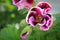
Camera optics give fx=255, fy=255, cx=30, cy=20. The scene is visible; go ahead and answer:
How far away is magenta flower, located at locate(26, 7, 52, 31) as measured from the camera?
0.90m

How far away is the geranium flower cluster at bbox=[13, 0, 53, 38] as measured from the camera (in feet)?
2.95

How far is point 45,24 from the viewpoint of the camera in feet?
2.97

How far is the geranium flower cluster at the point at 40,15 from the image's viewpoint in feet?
2.95

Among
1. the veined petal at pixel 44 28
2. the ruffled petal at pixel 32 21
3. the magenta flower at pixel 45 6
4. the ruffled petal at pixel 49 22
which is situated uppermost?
the magenta flower at pixel 45 6

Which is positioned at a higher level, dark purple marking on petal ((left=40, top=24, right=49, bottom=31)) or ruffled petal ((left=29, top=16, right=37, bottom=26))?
ruffled petal ((left=29, top=16, right=37, bottom=26))

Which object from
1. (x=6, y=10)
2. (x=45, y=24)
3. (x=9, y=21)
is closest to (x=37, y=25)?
(x=45, y=24)

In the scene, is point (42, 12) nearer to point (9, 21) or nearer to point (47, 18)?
point (47, 18)

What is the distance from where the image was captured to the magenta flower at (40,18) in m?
0.90

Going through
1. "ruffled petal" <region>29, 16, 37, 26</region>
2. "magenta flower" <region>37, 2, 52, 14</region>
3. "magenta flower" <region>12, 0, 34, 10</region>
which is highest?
"magenta flower" <region>12, 0, 34, 10</region>

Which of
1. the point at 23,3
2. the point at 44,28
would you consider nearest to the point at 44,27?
the point at 44,28

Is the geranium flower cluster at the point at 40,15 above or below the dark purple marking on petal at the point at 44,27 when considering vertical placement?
above

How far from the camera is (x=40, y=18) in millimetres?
907

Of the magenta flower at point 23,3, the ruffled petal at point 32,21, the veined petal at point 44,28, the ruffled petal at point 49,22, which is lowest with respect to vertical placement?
the veined petal at point 44,28

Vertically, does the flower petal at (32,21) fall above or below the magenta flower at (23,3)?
below
